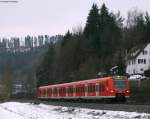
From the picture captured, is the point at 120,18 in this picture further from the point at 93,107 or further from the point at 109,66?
the point at 93,107

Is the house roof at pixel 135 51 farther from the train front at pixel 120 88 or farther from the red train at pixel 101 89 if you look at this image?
the train front at pixel 120 88

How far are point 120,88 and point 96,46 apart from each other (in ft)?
239

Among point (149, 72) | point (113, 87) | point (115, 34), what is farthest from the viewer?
point (115, 34)

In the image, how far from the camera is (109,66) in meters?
118

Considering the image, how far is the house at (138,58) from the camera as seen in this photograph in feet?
420

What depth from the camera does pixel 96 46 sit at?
12525cm

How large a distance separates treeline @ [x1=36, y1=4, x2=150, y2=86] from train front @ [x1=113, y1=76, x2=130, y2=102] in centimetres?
5383

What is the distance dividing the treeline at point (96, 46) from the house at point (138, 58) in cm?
202

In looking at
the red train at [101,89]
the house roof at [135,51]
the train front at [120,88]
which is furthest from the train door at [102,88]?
the house roof at [135,51]

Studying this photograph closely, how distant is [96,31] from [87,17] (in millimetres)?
8393

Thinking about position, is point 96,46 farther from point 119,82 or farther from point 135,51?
point 119,82

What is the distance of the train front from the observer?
2037 inches

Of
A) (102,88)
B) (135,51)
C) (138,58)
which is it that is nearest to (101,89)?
(102,88)

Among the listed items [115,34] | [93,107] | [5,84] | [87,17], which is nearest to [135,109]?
[93,107]
